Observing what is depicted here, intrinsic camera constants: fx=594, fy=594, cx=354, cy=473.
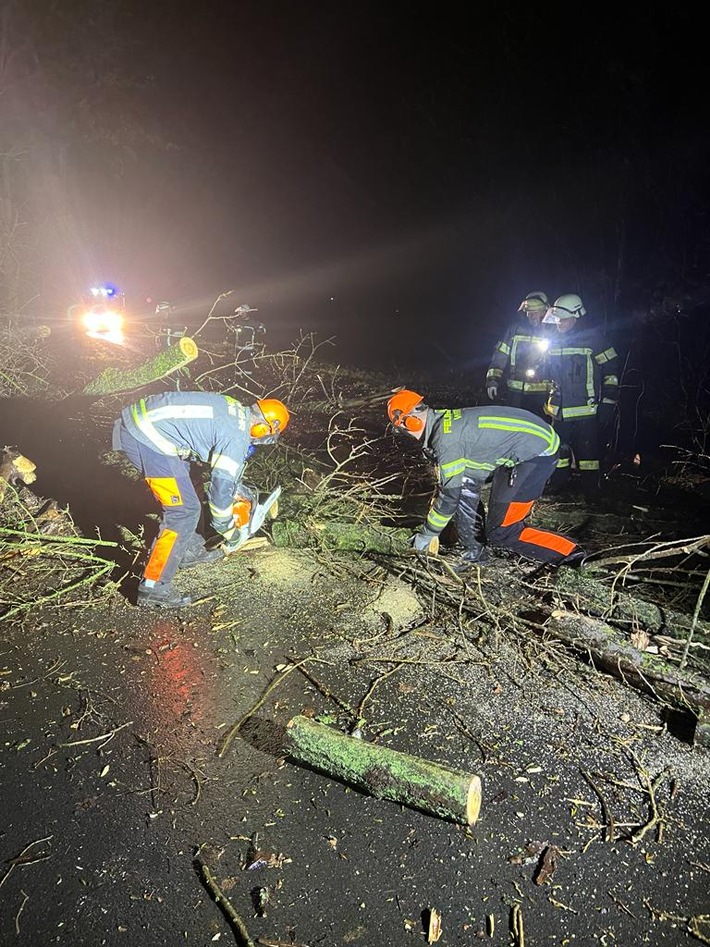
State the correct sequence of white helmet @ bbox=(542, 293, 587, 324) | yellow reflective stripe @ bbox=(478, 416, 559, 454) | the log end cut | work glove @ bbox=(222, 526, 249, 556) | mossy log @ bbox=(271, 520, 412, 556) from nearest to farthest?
the log end cut, work glove @ bbox=(222, 526, 249, 556), yellow reflective stripe @ bbox=(478, 416, 559, 454), mossy log @ bbox=(271, 520, 412, 556), white helmet @ bbox=(542, 293, 587, 324)

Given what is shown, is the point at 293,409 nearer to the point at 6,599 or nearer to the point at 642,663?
the point at 6,599

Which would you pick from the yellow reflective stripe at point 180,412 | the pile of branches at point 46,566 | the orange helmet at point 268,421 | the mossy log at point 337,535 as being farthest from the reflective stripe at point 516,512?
the pile of branches at point 46,566

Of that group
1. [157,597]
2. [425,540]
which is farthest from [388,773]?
[157,597]

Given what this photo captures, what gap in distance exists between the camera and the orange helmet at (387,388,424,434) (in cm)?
397

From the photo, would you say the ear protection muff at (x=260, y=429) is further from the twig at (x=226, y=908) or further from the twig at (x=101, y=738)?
the twig at (x=226, y=908)

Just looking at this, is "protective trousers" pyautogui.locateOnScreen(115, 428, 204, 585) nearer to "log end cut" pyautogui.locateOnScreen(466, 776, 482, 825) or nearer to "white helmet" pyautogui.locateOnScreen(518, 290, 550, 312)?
"log end cut" pyautogui.locateOnScreen(466, 776, 482, 825)

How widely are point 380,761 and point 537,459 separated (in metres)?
2.61

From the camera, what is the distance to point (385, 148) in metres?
18.8

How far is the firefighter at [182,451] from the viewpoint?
12.1ft

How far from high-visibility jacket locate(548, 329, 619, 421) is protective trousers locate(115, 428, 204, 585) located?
3662mm

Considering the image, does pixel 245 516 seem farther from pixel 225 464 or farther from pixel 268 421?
pixel 268 421

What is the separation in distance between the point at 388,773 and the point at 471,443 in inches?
90.0

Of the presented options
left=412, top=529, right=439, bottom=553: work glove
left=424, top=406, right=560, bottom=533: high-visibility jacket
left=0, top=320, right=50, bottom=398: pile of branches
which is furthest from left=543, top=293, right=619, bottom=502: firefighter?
left=0, top=320, right=50, bottom=398: pile of branches

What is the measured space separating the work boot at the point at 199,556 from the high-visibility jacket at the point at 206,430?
0.64 metres
